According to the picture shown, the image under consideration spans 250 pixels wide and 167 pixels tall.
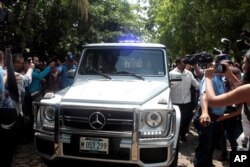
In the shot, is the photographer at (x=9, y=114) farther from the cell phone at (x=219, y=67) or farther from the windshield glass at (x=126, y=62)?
the cell phone at (x=219, y=67)

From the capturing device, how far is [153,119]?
15.5ft

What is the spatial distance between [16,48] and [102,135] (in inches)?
317

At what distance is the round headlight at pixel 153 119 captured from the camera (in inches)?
185

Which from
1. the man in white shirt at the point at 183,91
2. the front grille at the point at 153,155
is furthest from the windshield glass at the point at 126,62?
the front grille at the point at 153,155

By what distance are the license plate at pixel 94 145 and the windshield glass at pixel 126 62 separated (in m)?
1.51

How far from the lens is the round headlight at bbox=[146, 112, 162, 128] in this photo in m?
4.70

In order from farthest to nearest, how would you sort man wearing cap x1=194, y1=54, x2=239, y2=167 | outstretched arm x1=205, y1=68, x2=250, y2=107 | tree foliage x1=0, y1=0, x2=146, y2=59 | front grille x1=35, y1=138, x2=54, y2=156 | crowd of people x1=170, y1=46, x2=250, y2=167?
tree foliage x1=0, y1=0, x2=146, y2=59 → man wearing cap x1=194, y1=54, x2=239, y2=167 → front grille x1=35, y1=138, x2=54, y2=156 → crowd of people x1=170, y1=46, x2=250, y2=167 → outstretched arm x1=205, y1=68, x2=250, y2=107

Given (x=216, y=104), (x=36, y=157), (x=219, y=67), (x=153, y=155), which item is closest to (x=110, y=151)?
(x=153, y=155)

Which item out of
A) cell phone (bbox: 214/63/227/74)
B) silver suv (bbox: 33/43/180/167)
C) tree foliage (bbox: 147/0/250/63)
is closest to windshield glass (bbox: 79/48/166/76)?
silver suv (bbox: 33/43/180/167)

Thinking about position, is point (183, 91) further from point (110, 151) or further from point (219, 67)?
point (219, 67)

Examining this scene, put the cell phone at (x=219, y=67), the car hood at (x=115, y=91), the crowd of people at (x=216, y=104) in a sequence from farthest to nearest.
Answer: the car hood at (x=115, y=91) → the cell phone at (x=219, y=67) → the crowd of people at (x=216, y=104)

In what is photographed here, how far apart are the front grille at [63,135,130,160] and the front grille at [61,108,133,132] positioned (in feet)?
0.51

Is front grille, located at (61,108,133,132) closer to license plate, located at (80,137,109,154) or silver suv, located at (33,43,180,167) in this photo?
silver suv, located at (33,43,180,167)

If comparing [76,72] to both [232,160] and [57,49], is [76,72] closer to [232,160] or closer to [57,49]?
[232,160]
